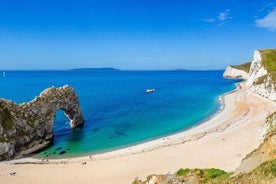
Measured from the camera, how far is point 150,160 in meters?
39.6

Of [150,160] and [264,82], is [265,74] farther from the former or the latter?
[150,160]

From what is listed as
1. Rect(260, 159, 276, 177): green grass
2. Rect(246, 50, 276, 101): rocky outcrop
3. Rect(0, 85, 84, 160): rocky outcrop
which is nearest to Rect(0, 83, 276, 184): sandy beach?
Rect(0, 85, 84, 160): rocky outcrop

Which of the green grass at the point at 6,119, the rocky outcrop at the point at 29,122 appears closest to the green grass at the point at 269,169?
the rocky outcrop at the point at 29,122

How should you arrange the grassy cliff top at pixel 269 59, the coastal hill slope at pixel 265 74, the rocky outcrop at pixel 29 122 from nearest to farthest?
the rocky outcrop at pixel 29 122, the coastal hill slope at pixel 265 74, the grassy cliff top at pixel 269 59

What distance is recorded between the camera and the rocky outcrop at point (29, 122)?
42719 millimetres

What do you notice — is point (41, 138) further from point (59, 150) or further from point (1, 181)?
point (1, 181)

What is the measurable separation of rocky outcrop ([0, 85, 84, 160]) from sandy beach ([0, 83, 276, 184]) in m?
3.17

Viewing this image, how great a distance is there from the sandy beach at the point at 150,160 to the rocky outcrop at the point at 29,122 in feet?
10.4

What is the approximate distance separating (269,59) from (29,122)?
315 ft

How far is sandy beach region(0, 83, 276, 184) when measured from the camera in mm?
35094

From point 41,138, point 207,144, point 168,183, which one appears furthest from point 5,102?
point 168,183

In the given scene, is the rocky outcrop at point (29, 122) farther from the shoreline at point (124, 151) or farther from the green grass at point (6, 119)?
the shoreline at point (124, 151)

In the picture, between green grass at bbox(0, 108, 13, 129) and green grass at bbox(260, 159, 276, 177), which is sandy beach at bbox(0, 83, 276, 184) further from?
green grass at bbox(260, 159, 276, 177)

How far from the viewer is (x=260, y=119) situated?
60250 millimetres
